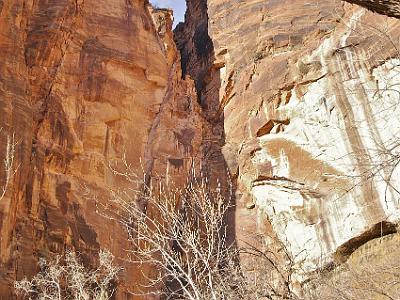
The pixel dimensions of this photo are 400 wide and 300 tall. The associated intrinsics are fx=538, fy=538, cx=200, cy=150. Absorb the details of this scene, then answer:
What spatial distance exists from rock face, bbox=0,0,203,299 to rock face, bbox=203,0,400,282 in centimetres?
332

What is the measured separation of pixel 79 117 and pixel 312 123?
8.49m

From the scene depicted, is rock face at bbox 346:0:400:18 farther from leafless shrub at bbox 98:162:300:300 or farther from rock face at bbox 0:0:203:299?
rock face at bbox 0:0:203:299

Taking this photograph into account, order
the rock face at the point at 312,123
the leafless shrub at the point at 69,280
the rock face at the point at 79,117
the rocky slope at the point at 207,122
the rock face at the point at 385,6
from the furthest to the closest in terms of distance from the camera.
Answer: the rock face at the point at 312,123, the rocky slope at the point at 207,122, the rock face at the point at 79,117, the leafless shrub at the point at 69,280, the rock face at the point at 385,6

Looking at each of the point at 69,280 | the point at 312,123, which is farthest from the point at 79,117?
the point at 312,123

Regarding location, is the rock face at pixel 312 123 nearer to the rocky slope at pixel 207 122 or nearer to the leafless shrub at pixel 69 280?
the rocky slope at pixel 207 122

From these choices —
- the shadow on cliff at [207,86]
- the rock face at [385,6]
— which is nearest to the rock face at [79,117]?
the shadow on cliff at [207,86]

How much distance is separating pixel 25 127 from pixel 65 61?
14.4 feet

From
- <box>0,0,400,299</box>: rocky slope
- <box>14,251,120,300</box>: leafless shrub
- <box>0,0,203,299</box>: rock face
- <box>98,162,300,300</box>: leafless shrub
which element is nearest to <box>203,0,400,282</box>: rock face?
<box>0,0,400,299</box>: rocky slope

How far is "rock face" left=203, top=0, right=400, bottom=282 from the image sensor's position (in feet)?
55.3

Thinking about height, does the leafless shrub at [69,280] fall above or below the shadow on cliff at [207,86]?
below

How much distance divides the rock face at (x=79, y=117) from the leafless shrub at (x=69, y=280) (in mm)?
395

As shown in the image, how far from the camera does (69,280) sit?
15.6 m

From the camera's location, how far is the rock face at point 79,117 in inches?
640

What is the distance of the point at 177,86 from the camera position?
2566cm
